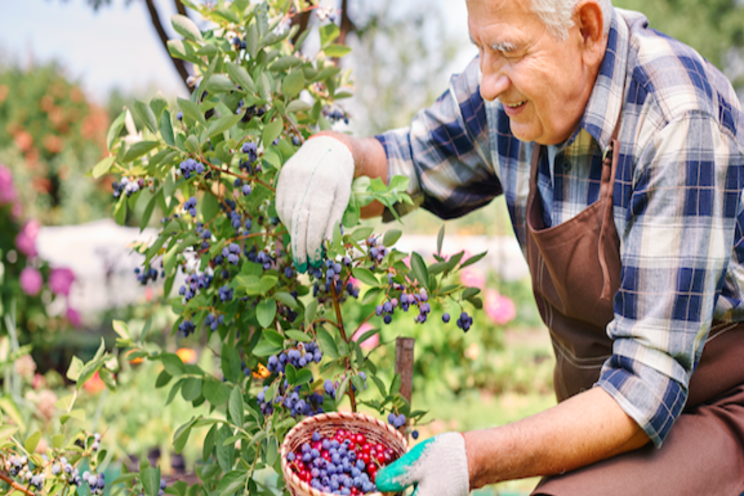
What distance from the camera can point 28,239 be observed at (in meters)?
3.14

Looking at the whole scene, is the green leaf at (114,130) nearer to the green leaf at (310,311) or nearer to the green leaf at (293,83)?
the green leaf at (293,83)

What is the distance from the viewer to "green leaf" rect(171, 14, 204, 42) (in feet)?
3.87

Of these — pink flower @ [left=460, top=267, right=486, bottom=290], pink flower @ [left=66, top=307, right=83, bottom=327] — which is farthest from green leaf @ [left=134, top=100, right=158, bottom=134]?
pink flower @ [left=66, top=307, right=83, bottom=327]

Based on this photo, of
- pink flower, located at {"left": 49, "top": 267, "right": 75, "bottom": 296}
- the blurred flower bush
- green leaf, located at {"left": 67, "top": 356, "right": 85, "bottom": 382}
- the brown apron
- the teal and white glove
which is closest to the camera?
the teal and white glove

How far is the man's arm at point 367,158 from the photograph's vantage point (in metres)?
1.27

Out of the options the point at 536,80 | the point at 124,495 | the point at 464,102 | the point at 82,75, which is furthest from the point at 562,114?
the point at 82,75

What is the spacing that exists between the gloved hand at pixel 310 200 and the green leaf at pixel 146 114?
259 millimetres

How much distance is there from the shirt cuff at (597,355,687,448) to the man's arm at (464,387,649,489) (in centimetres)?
2

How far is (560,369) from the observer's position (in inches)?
55.3

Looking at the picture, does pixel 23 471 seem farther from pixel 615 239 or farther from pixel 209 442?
pixel 615 239

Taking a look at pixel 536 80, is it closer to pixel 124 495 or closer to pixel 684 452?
pixel 684 452

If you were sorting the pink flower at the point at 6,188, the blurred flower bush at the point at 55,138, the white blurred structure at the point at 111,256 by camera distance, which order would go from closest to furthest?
the pink flower at the point at 6,188 → the white blurred structure at the point at 111,256 → the blurred flower bush at the point at 55,138

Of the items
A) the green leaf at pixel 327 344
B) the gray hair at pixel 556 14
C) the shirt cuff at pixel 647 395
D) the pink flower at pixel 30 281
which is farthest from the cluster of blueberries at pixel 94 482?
the pink flower at pixel 30 281

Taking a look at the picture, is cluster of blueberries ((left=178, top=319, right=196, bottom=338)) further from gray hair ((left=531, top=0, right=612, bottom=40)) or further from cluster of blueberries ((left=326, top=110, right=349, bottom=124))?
gray hair ((left=531, top=0, right=612, bottom=40))
